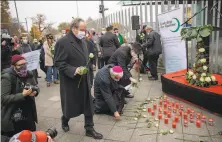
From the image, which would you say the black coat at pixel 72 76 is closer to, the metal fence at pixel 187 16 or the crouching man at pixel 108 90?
the crouching man at pixel 108 90

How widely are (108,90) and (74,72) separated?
114cm

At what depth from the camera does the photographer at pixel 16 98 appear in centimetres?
299

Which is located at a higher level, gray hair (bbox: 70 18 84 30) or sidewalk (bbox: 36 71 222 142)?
gray hair (bbox: 70 18 84 30)

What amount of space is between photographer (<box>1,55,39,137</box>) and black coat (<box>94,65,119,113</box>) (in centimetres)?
134

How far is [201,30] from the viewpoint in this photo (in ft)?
14.3

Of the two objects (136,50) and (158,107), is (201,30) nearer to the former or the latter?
(136,50)

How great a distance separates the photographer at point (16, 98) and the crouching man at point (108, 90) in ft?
4.46

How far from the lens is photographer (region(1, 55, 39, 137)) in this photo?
2986 mm

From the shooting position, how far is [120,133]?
3.76 m

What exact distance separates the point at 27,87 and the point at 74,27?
3.78ft

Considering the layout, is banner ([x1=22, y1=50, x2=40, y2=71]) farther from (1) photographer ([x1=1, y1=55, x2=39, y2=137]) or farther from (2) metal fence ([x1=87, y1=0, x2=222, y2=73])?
(2) metal fence ([x1=87, y1=0, x2=222, y2=73])

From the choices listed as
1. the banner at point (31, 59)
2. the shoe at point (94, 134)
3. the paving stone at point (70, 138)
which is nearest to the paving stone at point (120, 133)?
the shoe at point (94, 134)

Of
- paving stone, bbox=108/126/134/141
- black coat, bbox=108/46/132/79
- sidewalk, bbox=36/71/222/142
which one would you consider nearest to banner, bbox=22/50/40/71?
sidewalk, bbox=36/71/222/142

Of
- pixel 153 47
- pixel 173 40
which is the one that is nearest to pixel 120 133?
pixel 173 40
